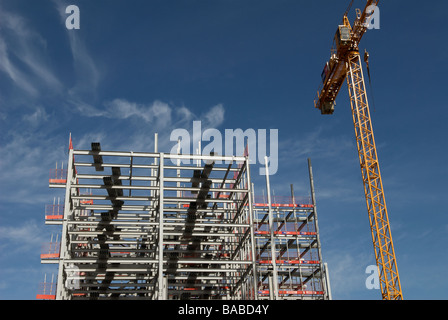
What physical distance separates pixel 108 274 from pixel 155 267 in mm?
3513

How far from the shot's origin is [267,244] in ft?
130

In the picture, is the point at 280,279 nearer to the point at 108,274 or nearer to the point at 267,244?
the point at 267,244

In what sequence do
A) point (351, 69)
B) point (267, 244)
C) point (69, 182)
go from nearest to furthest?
point (69, 182) → point (267, 244) → point (351, 69)

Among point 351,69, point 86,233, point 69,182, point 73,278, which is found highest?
point 351,69

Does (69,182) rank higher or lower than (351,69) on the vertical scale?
lower

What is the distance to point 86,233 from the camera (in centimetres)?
2747

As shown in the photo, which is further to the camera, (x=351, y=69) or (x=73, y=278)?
(x=351, y=69)
